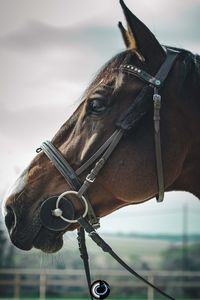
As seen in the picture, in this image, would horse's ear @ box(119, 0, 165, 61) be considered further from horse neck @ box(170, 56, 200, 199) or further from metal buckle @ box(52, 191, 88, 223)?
metal buckle @ box(52, 191, 88, 223)

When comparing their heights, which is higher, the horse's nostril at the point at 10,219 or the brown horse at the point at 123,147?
the brown horse at the point at 123,147

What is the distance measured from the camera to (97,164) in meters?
3.37

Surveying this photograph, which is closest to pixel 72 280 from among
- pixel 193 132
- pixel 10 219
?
pixel 10 219

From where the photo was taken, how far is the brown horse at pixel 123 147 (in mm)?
3371

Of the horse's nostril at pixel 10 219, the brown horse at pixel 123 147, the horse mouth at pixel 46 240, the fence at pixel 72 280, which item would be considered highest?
Answer: the brown horse at pixel 123 147

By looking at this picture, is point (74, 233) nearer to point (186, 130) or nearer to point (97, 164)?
point (97, 164)

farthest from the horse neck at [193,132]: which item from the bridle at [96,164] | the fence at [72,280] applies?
the fence at [72,280]

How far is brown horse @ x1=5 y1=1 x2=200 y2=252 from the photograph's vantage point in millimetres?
3371

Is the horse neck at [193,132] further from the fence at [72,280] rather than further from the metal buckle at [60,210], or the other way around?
the fence at [72,280]

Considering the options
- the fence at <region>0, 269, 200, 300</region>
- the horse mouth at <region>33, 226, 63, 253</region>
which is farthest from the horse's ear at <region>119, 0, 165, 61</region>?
the fence at <region>0, 269, 200, 300</region>

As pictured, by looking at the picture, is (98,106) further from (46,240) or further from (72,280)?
(72,280)

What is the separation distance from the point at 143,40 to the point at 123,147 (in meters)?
0.62

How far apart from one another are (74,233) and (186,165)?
77cm

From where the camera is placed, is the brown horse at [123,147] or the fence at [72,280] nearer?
the brown horse at [123,147]
